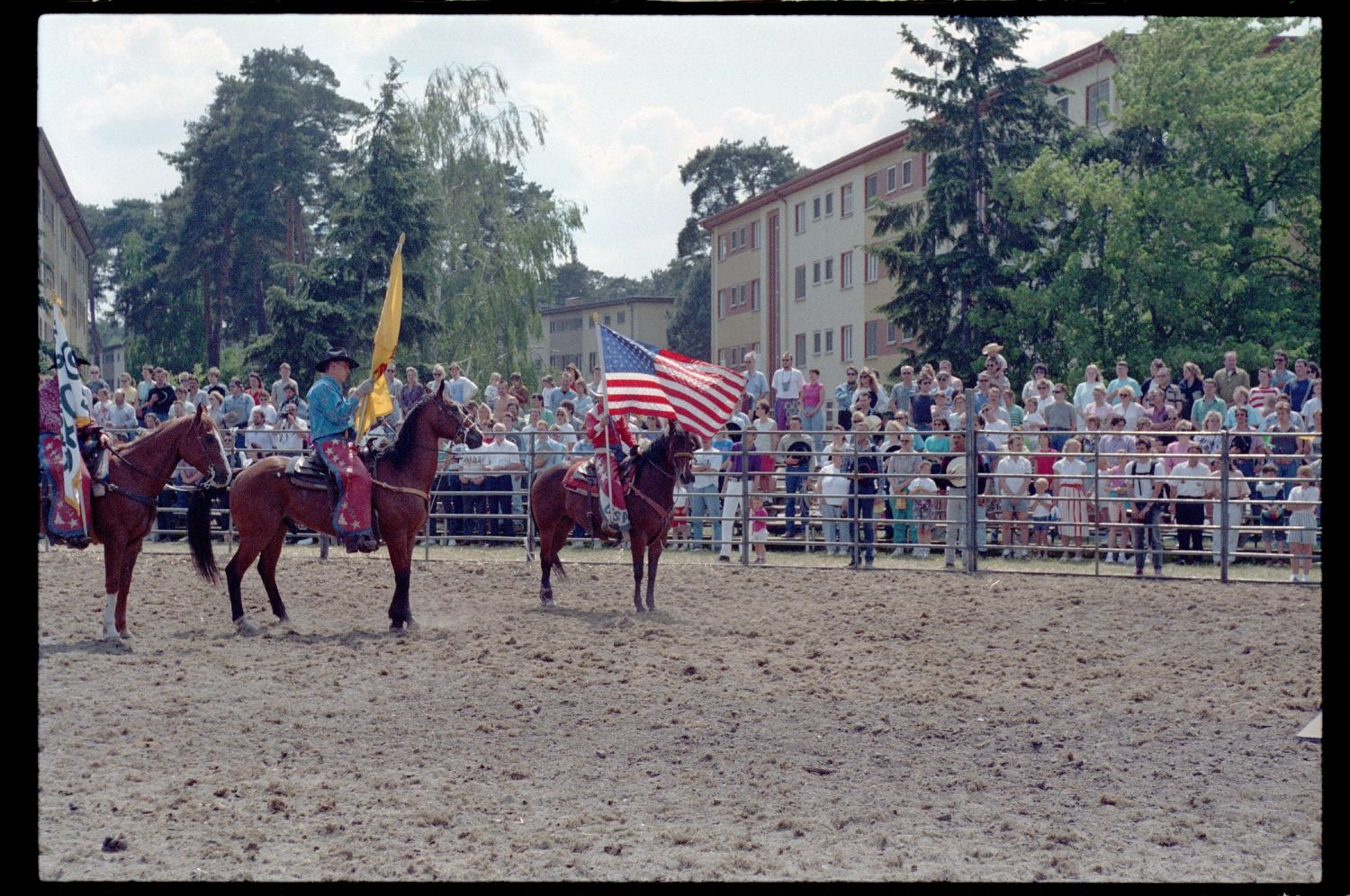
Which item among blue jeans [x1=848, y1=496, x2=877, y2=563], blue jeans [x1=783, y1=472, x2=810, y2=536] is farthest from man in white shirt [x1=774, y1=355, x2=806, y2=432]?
blue jeans [x1=848, y1=496, x2=877, y2=563]

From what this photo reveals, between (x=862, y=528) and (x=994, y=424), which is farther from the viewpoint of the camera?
(x=862, y=528)

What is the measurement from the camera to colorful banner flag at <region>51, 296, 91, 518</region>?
29.2 ft

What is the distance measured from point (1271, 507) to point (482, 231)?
2869 centimetres

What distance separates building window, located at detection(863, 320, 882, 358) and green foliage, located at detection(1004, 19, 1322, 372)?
69.8ft

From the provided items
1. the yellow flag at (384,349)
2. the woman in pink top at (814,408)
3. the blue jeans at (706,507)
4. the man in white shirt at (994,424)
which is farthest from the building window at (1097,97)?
the yellow flag at (384,349)

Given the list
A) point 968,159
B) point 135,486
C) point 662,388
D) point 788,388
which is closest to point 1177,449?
point 788,388

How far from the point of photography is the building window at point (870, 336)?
51219 mm

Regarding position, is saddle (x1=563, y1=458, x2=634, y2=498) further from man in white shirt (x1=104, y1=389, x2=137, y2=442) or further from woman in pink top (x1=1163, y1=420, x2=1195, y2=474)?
man in white shirt (x1=104, y1=389, x2=137, y2=442)

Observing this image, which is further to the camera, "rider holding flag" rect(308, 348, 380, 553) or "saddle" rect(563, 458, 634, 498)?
"saddle" rect(563, 458, 634, 498)

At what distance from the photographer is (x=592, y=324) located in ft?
266

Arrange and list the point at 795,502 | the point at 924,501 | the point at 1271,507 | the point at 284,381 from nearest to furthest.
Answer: the point at 1271,507, the point at 924,501, the point at 795,502, the point at 284,381

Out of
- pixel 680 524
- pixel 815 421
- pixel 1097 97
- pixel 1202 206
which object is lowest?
pixel 680 524

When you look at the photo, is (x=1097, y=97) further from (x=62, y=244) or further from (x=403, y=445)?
(x=62, y=244)

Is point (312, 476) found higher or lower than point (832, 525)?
higher
